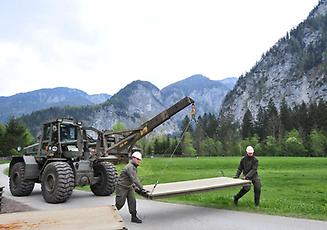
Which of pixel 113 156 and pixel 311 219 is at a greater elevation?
pixel 113 156

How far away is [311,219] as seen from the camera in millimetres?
9734

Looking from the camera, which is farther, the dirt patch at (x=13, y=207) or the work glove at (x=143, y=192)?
the dirt patch at (x=13, y=207)

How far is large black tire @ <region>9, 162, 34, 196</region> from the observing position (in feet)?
52.7

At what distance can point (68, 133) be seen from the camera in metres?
15.9

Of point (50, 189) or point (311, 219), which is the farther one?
point (50, 189)

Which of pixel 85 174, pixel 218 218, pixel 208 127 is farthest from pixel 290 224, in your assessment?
pixel 208 127

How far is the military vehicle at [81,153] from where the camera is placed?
49.2ft

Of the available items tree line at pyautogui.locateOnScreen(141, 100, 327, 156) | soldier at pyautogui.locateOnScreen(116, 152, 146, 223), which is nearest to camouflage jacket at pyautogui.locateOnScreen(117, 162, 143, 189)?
soldier at pyautogui.locateOnScreen(116, 152, 146, 223)

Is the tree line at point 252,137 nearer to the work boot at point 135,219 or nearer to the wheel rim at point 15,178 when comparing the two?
the wheel rim at point 15,178

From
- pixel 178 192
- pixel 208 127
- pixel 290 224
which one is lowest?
pixel 290 224

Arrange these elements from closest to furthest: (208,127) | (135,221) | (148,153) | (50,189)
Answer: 1. (135,221)
2. (50,189)
3. (148,153)
4. (208,127)

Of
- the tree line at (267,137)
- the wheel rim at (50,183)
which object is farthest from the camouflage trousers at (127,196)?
the tree line at (267,137)

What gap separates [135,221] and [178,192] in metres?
1.31

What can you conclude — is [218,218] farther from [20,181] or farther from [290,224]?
[20,181]
